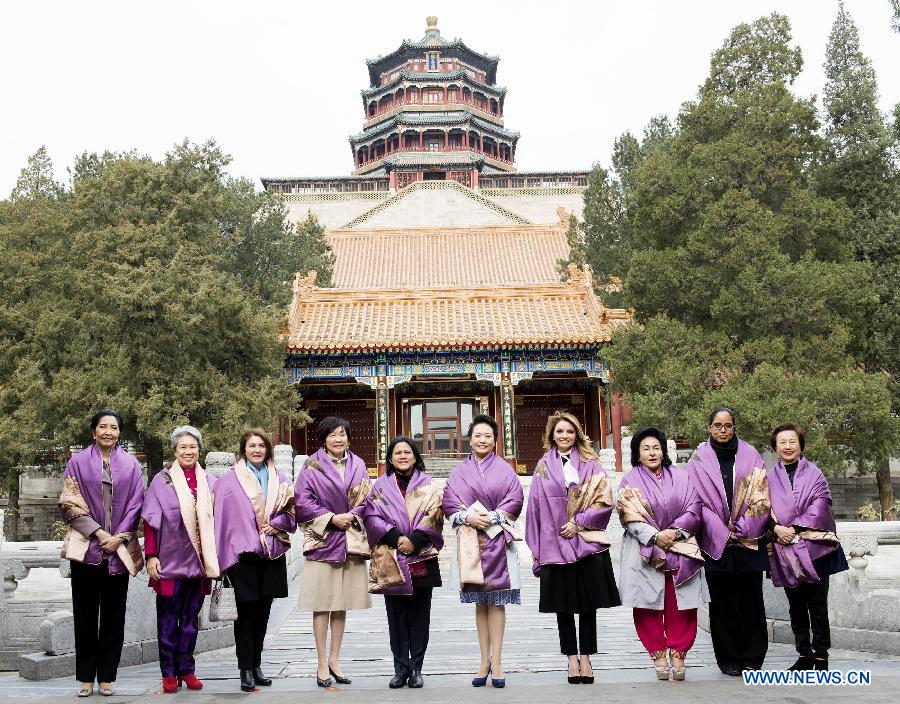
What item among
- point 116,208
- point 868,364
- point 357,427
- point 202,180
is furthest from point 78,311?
point 868,364

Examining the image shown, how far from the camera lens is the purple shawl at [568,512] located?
4863mm

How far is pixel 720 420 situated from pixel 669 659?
1.39 m

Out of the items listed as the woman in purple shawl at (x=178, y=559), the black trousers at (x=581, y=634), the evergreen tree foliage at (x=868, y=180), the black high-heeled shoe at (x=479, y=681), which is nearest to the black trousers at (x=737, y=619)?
the black trousers at (x=581, y=634)

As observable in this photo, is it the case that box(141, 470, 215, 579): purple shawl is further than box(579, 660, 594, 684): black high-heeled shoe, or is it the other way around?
box(141, 470, 215, 579): purple shawl

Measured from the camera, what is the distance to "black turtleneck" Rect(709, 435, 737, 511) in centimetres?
507

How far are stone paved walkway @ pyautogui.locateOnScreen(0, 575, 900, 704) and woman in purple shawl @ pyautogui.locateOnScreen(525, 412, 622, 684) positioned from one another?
0.30 m

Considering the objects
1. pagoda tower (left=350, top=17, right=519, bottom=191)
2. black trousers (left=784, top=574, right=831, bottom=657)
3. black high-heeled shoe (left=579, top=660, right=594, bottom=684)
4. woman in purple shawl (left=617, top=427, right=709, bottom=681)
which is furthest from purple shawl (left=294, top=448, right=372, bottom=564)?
pagoda tower (left=350, top=17, right=519, bottom=191)

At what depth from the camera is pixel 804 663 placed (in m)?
4.86

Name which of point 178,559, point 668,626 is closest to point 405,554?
point 178,559

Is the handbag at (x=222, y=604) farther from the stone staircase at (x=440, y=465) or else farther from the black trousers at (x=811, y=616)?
the stone staircase at (x=440, y=465)

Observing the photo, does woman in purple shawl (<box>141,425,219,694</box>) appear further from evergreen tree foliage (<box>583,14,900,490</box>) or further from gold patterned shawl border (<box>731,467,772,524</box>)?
evergreen tree foliage (<box>583,14,900,490</box>)

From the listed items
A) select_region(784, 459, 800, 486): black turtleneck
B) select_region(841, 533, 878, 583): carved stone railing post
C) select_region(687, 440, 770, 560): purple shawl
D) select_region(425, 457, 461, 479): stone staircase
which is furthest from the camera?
select_region(425, 457, 461, 479): stone staircase

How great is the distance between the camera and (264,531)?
504 cm

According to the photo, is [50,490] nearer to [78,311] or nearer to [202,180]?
[78,311]
